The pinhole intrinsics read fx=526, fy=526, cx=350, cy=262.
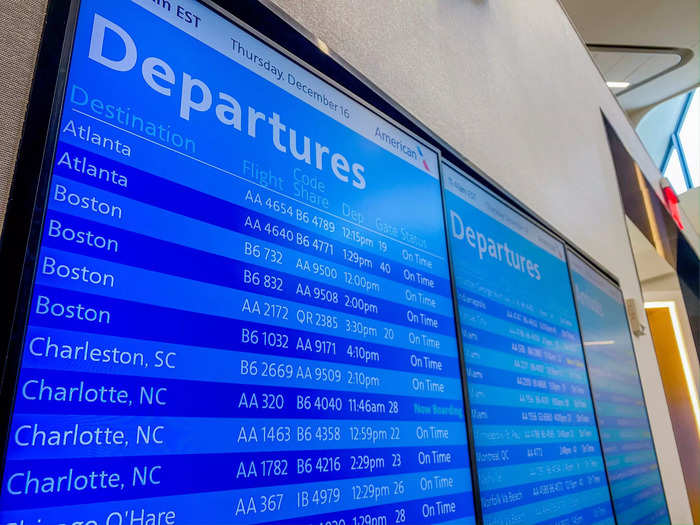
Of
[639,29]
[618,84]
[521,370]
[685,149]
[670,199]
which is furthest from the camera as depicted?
[685,149]

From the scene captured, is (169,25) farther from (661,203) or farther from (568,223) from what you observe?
(661,203)

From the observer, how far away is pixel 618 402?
1.68 metres

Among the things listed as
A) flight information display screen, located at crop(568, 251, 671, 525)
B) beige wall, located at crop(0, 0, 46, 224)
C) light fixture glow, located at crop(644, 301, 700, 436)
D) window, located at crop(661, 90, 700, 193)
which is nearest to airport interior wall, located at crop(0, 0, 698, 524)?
beige wall, located at crop(0, 0, 46, 224)

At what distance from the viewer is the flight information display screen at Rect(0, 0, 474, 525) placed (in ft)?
1.41

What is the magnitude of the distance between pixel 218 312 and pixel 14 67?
0.28 meters

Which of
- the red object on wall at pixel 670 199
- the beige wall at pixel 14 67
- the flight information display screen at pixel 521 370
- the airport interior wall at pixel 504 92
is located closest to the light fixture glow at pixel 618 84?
the red object on wall at pixel 670 199

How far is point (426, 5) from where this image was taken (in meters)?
1.18

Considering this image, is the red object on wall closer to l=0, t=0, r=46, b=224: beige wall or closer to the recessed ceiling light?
the recessed ceiling light

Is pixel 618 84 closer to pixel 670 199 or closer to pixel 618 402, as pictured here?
pixel 670 199

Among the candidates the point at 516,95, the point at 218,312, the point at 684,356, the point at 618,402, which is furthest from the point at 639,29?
the point at 218,312

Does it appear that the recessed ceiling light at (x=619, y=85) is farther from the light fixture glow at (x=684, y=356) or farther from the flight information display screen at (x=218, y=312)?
the flight information display screen at (x=218, y=312)

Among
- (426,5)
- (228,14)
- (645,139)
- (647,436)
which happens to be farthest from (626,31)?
(228,14)

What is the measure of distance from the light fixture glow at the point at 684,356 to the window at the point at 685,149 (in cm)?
279

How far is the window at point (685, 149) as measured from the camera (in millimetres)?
6102
